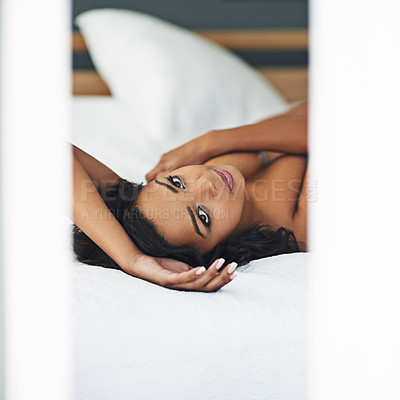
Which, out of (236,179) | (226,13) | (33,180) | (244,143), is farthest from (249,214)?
(226,13)

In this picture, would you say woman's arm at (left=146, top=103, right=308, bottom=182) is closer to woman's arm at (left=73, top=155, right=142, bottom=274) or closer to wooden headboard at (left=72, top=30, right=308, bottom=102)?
woman's arm at (left=73, top=155, right=142, bottom=274)

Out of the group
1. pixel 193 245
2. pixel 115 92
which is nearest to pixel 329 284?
pixel 193 245

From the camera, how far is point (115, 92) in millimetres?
1252

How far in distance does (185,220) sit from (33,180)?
0.18m

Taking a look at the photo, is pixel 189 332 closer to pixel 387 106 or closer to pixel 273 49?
pixel 387 106

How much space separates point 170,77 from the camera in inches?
45.3

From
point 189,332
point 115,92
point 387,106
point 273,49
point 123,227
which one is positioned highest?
point 273,49

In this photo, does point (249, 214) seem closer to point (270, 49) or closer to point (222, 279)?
point (222, 279)

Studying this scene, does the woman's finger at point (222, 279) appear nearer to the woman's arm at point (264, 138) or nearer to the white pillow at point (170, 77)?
the woman's arm at point (264, 138)

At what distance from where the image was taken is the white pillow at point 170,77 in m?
1.12

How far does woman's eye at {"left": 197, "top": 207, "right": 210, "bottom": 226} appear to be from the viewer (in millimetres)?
584

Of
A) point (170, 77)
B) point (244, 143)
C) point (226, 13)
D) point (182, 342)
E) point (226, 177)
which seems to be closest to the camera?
point (182, 342)

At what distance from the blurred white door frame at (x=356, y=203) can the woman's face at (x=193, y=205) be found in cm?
11

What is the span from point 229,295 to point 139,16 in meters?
0.97
